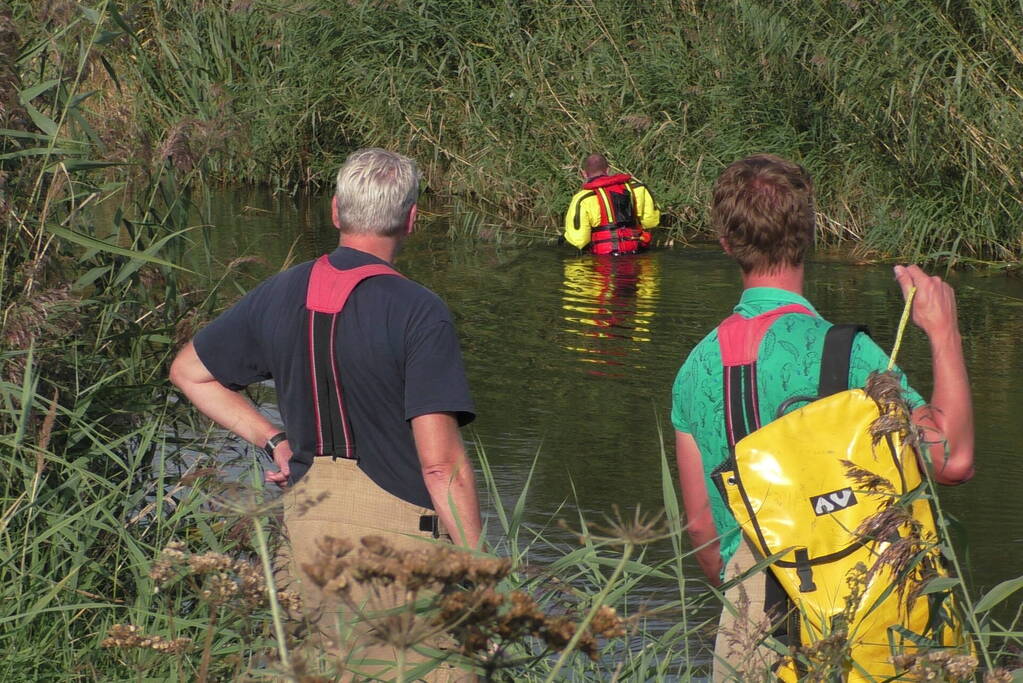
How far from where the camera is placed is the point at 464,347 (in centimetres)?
1038

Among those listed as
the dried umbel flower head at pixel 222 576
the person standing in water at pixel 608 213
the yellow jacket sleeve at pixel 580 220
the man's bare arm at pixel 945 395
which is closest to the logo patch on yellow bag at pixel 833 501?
the man's bare arm at pixel 945 395

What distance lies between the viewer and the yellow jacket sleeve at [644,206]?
542 inches

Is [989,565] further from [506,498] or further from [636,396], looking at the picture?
[636,396]

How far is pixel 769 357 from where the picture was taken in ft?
9.02

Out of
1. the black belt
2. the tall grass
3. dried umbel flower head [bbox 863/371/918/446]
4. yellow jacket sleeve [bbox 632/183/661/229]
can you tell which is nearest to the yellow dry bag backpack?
dried umbel flower head [bbox 863/371/918/446]

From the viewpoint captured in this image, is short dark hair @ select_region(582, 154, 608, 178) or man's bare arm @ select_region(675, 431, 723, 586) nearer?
man's bare arm @ select_region(675, 431, 723, 586)

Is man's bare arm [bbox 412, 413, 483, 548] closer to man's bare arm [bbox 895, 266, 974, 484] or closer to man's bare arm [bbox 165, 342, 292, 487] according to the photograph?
man's bare arm [bbox 165, 342, 292, 487]

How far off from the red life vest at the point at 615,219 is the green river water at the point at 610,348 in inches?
6.7

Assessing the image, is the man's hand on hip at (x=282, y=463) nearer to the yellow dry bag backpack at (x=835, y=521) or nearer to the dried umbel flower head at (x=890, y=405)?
the yellow dry bag backpack at (x=835, y=521)

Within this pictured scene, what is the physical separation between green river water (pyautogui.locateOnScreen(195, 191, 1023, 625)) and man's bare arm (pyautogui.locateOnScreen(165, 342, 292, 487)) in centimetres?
139

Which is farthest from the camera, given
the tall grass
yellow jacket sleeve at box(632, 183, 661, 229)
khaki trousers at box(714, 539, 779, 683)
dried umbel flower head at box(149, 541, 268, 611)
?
yellow jacket sleeve at box(632, 183, 661, 229)

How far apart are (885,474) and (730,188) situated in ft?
2.24

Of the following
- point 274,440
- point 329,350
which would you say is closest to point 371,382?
point 329,350

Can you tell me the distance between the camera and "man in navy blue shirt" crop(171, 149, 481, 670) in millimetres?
2969
